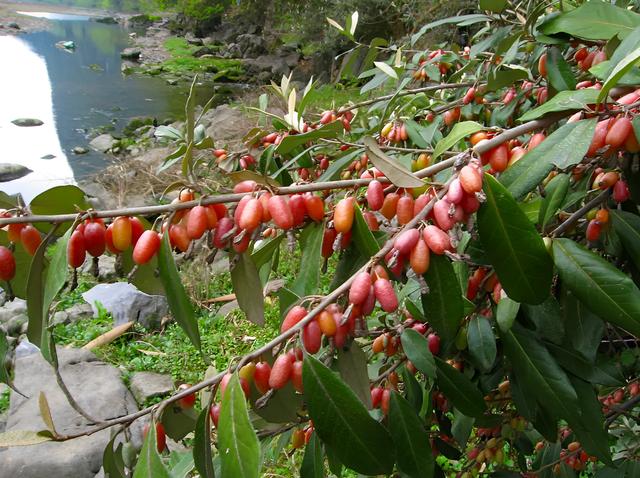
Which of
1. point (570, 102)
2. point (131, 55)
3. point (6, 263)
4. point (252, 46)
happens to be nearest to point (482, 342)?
point (570, 102)

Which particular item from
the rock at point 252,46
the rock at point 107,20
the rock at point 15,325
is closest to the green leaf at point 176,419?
the rock at point 15,325

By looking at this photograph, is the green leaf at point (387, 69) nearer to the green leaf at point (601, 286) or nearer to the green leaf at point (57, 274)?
the green leaf at point (601, 286)

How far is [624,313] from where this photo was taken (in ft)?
2.57

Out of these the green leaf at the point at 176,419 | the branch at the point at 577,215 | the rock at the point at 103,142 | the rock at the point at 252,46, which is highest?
the branch at the point at 577,215

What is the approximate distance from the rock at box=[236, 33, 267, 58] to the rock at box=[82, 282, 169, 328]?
19277 mm

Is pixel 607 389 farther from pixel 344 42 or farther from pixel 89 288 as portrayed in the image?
pixel 344 42

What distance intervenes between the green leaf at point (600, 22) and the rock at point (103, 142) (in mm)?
10576

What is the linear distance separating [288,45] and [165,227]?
2137 centimetres

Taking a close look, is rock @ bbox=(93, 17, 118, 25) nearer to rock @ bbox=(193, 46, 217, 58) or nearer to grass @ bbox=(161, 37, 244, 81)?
grass @ bbox=(161, 37, 244, 81)

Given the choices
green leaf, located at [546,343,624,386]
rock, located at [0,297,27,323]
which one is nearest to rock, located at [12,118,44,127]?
rock, located at [0,297,27,323]

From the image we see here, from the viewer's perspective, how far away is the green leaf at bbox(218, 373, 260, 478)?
0.65 meters

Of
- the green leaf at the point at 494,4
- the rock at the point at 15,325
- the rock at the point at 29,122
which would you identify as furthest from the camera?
the rock at the point at 29,122

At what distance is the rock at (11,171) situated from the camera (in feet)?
29.6

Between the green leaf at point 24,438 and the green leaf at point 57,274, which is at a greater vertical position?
the green leaf at point 57,274
